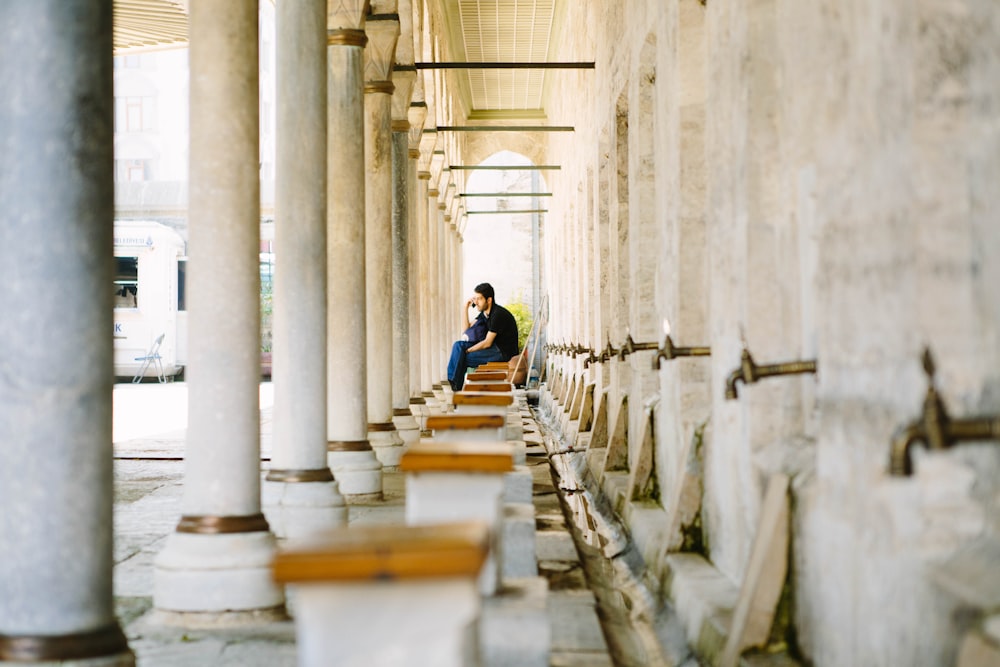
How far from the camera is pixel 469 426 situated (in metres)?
5.34

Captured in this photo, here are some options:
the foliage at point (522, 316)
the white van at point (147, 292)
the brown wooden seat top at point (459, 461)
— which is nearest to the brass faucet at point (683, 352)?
the brown wooden seat top at point (459, 461)

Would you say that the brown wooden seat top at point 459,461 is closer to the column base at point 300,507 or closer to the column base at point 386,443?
the column base at point 300,507

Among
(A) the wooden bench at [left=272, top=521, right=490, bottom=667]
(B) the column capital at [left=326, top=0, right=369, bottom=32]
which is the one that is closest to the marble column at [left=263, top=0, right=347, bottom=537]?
(B) the column capital at [left=326, top=0, right=369, bottom=32]

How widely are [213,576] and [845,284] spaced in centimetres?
289

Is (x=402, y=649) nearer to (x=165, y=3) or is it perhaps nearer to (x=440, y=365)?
(x=165, y=3)

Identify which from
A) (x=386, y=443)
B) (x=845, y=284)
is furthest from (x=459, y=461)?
(x=386, y=443)

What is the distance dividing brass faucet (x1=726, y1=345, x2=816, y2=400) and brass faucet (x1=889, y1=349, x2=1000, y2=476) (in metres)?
1.27

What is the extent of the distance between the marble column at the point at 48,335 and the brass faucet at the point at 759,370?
2.13 meters

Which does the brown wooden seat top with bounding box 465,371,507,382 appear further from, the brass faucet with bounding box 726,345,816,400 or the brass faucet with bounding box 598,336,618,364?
the brass faucet with bounding box 726,345,816,400

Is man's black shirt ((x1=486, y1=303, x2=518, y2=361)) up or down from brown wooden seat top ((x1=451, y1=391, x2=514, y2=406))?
up

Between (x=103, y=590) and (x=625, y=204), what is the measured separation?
814 cm

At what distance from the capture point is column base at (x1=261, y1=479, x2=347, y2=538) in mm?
6688

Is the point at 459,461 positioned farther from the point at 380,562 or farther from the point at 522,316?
the point at 522,316

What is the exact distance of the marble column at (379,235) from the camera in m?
10.6
